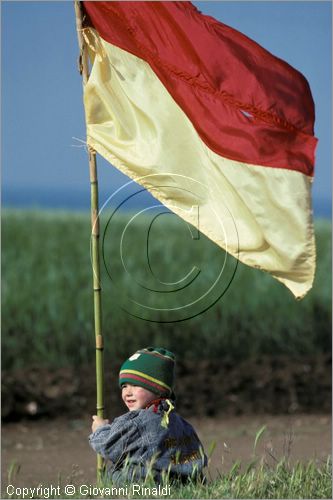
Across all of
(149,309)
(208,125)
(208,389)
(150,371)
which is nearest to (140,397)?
(150,371)

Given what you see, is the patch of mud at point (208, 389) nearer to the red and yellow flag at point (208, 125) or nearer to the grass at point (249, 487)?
the grass at point (249, 487)

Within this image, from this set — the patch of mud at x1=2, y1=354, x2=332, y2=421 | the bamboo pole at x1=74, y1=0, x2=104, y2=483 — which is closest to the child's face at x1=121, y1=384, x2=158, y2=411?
the bamboo pole at x1=74, y1=0, x2=104, y2=483

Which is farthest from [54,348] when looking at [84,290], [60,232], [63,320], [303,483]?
[303,483]

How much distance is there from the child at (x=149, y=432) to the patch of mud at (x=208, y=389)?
2965 millimetres

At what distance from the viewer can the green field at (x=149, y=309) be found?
7031mm

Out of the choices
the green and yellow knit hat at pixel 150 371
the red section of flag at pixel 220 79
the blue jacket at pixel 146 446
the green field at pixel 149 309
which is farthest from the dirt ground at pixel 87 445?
the red section of flag at pixel 220 79

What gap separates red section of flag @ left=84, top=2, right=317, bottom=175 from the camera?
411 centimetres

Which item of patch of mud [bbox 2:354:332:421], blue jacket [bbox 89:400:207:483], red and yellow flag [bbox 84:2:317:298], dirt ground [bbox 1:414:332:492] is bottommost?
dirt ground [bbox 1:414:332:492]

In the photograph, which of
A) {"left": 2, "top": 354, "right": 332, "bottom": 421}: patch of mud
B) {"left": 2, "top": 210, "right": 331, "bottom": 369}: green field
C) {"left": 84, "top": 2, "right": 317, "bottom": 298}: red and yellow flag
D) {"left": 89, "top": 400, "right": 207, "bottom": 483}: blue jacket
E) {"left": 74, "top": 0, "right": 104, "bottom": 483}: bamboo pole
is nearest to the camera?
{"left": 89, "top": 400, "right": 207, "bottom": 483}: blue jacket

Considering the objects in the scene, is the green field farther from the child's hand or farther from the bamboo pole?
the child's hand

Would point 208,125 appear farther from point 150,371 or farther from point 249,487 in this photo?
point 249,487

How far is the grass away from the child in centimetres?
6

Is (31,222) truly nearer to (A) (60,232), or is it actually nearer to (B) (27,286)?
(A) (60,232)

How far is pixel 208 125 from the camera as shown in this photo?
414 centimetres
